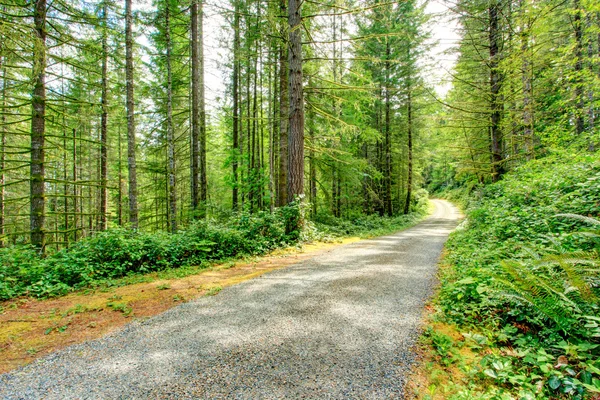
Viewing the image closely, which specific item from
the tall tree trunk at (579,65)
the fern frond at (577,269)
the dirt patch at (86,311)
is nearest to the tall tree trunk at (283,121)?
the dirt patch at (86,311)

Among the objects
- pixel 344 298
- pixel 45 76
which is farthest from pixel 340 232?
pixel 45 76

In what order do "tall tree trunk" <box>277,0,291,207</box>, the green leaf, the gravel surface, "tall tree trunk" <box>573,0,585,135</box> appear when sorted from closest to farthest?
the green leaf, the gravel surface, "tall tree trunk" <box>573,0,585,135</box>, "tall tree trunk" <box>277,0,291,207</box>

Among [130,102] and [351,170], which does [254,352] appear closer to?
[130,102]

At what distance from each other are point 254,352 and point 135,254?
456 cm

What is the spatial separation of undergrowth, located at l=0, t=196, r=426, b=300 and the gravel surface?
252cm

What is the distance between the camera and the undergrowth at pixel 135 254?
464 centimetres

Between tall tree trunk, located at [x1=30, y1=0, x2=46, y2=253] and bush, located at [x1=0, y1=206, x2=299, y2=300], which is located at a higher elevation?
tall tree trunk, located at [x1=30, y1=0, x2=46, y2=253]

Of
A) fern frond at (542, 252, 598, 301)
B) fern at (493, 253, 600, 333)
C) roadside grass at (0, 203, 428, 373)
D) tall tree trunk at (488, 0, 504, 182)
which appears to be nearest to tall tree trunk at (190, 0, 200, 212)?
roadside grass at (0, 203, 428, 373)

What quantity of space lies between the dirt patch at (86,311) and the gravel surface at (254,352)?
0.32 m

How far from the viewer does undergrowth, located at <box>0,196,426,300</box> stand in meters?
4.64

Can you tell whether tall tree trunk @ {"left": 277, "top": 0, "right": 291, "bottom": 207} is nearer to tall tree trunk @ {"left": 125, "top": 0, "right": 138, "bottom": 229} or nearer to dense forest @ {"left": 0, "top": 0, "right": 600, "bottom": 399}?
dense forest @ {"left": 0, "top": 0, "right": 600, "bottom": 399}

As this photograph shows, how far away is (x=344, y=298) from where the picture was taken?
12.1 ft

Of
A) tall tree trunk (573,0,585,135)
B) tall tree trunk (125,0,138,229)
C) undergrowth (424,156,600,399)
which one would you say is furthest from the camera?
tall tree trunk (125,0,138,229)

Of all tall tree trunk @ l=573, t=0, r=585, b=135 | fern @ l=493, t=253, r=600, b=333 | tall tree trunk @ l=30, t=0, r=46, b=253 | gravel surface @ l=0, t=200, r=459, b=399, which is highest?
tall tree trunk @ l=573, t=0, r=585, b=135
